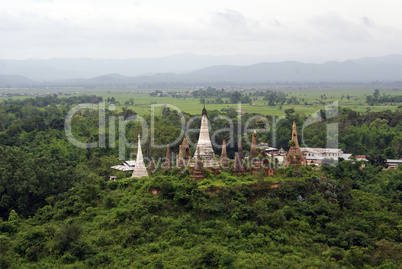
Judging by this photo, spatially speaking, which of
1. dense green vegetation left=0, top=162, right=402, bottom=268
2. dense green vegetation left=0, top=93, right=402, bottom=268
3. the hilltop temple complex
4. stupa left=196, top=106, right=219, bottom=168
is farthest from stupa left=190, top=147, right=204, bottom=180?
stupa left=196, top=106, right=219, bottom=168

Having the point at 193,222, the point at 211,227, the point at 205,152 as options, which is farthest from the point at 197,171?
the point at 211,227

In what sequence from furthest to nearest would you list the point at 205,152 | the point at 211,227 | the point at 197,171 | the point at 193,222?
1. the point at 205,152
2. the point at 197,171
3. the point at 193,222
4. the point at 211,227

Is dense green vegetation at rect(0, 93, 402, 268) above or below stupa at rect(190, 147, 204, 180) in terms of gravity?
below

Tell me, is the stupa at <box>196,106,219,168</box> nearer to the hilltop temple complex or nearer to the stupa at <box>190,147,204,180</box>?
the hilltop temple complex

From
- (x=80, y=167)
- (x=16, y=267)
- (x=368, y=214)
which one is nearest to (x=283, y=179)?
(x=368, y=214)

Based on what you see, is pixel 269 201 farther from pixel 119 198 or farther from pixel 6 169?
pixel 6 169

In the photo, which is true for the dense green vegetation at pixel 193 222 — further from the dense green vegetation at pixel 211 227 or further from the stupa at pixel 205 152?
the stupa at pixel 205 152

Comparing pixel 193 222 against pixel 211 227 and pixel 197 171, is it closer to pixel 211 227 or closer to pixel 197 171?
pixel 211 227

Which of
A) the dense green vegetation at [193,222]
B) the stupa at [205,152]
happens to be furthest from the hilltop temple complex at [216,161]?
the dense green vegetation at [193,222]

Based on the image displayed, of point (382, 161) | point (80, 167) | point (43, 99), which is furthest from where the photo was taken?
point (43, 99)

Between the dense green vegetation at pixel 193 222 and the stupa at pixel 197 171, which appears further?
the stupa at pixel 197 171

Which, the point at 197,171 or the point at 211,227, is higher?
the point at 197,171
